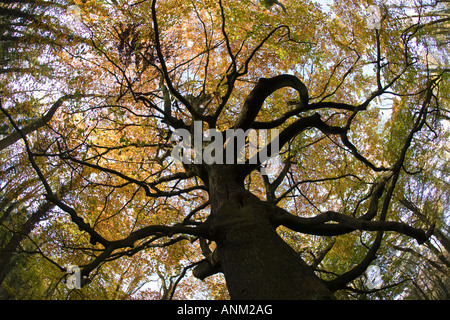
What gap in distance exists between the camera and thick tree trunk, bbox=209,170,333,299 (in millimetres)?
2709

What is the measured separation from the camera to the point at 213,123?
5086 millimetres

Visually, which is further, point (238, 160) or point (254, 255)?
point (238, 160)

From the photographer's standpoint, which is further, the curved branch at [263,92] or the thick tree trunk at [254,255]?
the curved branch at [263,92]

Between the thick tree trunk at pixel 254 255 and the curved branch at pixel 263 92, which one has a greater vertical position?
the curved branch at pixel 263 92

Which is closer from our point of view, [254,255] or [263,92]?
[254,255]

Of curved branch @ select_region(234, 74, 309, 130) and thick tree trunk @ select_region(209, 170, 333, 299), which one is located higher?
curved branch @ select_region(234, 74, 309, 130)

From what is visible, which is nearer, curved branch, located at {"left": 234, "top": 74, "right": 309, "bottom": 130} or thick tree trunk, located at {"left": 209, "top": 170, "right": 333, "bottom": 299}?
thick tree trunk, located at {"left": 209, "top": 170, "right": 333, "bottom": 299}

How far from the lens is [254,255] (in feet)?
10.2

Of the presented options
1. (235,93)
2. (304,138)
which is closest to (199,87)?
(235,93)

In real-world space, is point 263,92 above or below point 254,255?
above

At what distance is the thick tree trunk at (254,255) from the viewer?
271 cm
